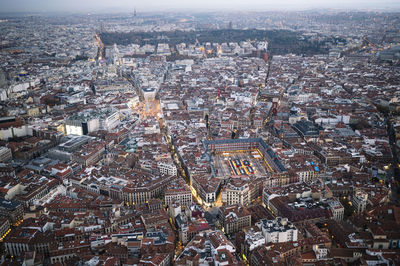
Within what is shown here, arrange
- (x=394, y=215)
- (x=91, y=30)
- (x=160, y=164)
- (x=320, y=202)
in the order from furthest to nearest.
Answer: (x=91, y=30)
(x=160, y=164)
(x=320, y=202)
(x=394, y=215)

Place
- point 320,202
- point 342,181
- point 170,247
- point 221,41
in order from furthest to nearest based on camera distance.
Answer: point 221,41 → point 342,181 → point 320,202 → point 170,247

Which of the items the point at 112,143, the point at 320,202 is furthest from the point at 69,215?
the point at 320,202

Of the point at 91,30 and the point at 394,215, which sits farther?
the point at 91,30

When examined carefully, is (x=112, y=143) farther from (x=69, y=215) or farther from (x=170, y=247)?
(x=170, y=247)

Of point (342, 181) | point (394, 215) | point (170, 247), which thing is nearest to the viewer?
point (170, 247)

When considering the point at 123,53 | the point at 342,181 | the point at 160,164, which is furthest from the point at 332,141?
the point at 123,53

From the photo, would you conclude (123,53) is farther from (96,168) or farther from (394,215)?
(394,215)
